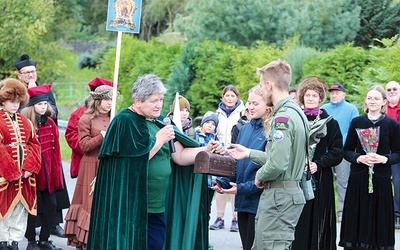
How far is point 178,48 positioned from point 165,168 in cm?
1514

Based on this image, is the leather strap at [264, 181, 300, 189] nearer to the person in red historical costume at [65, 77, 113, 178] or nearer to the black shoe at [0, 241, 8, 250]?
the person in red historical costume at [65, 77, 113, 178]

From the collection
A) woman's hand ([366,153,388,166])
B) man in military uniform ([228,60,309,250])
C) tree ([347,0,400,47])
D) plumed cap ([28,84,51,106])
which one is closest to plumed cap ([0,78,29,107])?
plumed cap ([28,84,51,106])

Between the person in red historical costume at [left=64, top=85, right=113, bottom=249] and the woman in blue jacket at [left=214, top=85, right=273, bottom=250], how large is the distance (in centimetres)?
206

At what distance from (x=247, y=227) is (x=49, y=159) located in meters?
3.04

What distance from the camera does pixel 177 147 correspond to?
7.62 m

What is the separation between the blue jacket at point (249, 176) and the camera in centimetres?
778

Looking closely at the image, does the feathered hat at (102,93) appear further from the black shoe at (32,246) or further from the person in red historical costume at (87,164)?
the black shoe at (32,246)

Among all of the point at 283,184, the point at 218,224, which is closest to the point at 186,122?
the point at 218,224

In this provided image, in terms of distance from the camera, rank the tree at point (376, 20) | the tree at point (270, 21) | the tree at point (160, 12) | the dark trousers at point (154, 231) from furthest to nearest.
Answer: the tree at point (160, 12)
the tree at point (270, 21)
the tree at point (376, 20)
the dark trousers at point (154, 231)

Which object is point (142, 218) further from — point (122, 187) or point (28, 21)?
point (28, 21)

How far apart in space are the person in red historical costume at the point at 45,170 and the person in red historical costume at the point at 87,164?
46cm

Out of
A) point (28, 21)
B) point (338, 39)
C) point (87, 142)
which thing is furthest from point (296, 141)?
point (338, 39)

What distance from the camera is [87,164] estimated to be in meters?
9.66

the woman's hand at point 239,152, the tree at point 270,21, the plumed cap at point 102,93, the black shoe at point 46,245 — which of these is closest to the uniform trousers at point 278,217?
the woman's hand at point 239,152
